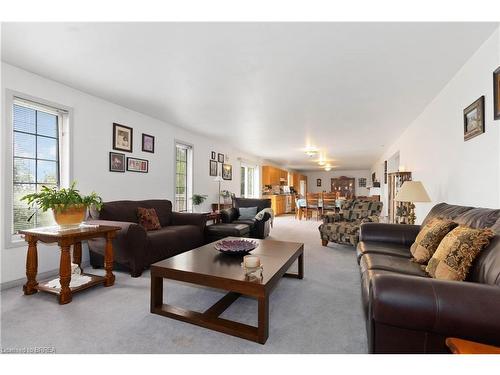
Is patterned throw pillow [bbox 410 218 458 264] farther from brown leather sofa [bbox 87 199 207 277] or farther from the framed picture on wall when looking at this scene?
the framed picture on wall

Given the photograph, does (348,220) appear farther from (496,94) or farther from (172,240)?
(172,240)

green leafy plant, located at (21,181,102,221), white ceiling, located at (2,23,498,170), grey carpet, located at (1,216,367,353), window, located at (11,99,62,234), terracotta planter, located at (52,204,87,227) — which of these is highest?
white ceiling, located at (2,23,498,170)

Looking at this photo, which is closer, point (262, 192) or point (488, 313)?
point (488, 313)

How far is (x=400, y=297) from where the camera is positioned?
1114 mm

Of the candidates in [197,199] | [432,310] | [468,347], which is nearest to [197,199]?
[197,199]

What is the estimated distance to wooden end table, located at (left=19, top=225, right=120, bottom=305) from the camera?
7.18 ft

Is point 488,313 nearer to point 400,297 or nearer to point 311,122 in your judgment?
point 400,297

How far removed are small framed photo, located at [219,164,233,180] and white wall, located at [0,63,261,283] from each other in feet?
4.08

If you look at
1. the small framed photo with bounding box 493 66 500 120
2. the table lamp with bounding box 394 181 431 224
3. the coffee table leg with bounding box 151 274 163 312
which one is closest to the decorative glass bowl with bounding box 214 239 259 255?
the coffee table leg with bounding box 151 274 163 312

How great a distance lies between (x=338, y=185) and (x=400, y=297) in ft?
47.7

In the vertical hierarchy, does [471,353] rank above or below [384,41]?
below

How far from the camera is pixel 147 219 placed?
3.52m

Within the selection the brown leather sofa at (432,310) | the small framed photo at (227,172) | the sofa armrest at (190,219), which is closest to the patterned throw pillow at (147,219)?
the sofa armrest at (190,219)
